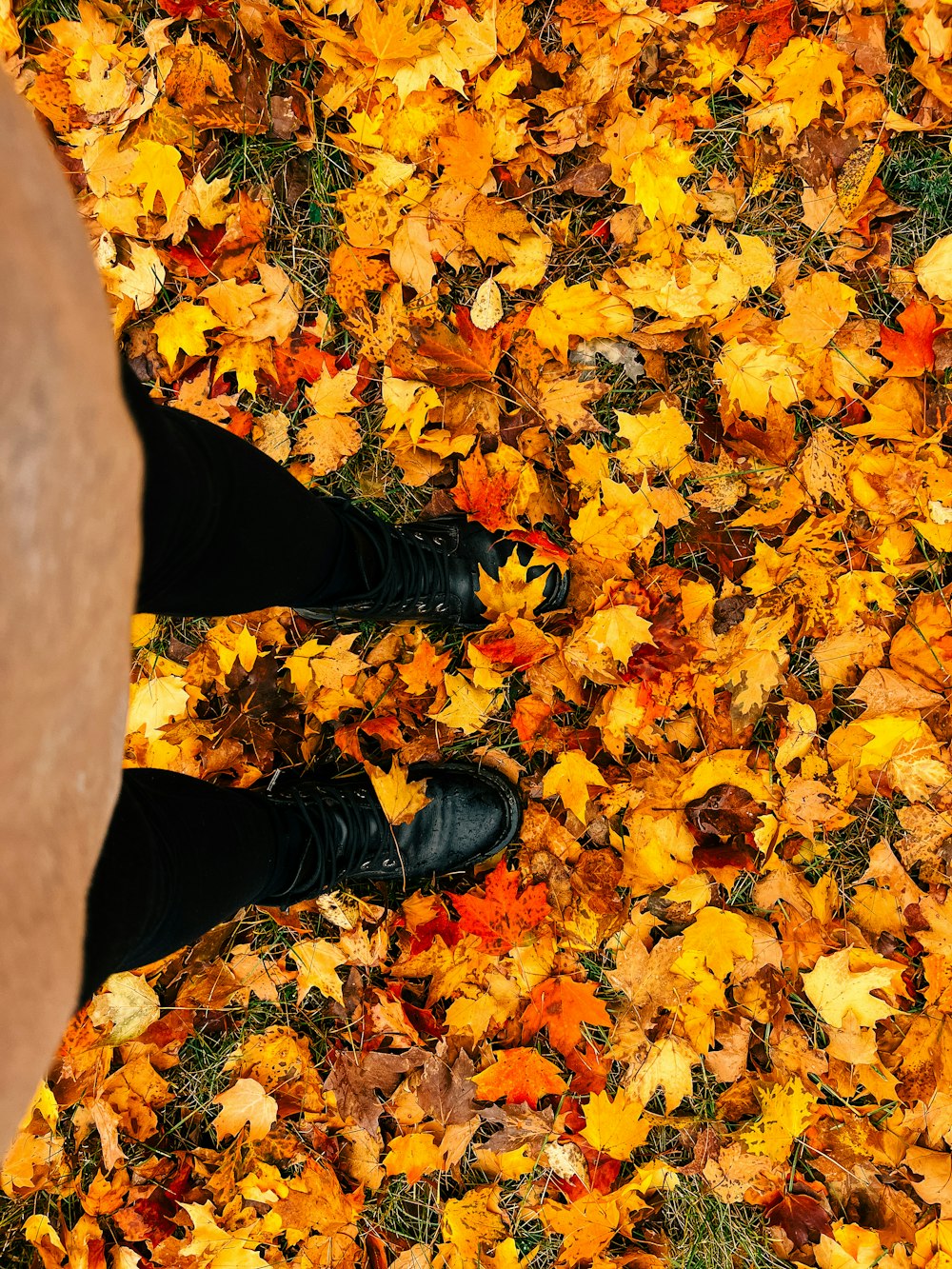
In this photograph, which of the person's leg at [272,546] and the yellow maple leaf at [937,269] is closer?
the person's leg at [272,546]

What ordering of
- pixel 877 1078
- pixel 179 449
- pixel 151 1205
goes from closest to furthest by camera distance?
pixel 179 449, pixel 877 1078, pixel 151 1205

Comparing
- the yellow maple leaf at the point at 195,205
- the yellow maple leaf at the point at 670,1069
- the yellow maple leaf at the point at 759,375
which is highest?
the yellow maple leaf at the point at 195,205

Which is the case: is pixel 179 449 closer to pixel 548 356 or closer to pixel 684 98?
pixel 548 356

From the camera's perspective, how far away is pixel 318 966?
1.88 m

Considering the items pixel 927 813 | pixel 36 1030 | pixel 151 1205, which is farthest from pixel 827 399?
pixel 151 1205

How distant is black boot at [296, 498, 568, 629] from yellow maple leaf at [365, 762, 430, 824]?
326mm

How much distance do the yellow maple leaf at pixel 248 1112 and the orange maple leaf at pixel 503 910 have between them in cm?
55

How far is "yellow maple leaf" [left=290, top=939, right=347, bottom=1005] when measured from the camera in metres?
1.88

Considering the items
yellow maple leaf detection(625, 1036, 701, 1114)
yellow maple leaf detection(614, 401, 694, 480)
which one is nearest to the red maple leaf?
yellow maple leaf detection(614, 401, 694, 480)

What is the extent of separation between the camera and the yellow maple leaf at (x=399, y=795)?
5.87 ft

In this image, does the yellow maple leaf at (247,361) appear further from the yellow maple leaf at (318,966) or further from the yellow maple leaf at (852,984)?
the yellow maple leaf at (852,984)

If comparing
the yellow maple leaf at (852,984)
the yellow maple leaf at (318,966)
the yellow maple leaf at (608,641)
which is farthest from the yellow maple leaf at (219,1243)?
the yellow maple leaf at (608,641)

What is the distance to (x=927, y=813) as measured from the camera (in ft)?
5.78

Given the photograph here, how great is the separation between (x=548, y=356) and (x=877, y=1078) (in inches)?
61.6
